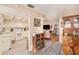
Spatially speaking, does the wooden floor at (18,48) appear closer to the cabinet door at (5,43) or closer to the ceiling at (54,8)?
the cabinet door at (5,43)

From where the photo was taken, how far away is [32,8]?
174cm

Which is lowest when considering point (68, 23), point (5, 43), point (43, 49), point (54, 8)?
point (43, 49)

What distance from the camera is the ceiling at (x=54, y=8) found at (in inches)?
67.1

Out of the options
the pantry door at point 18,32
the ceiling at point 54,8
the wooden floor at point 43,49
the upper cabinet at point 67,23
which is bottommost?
the wooden floor at point 43,49

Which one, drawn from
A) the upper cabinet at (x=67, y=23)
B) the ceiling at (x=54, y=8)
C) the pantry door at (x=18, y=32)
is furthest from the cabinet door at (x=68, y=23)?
the pantry door at (x=18, y=32)

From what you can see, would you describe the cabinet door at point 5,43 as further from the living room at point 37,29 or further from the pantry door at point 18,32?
the pantry door at point 18,32

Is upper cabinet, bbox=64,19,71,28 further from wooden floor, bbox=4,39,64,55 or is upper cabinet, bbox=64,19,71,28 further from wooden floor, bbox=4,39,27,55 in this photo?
wooden floor, bbox=4,39,27,55

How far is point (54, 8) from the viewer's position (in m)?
1.75

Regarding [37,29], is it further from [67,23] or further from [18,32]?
[67,23]

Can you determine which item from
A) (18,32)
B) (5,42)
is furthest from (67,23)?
(5,42)

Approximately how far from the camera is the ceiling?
1.70 metres

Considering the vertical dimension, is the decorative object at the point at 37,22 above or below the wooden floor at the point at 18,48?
above

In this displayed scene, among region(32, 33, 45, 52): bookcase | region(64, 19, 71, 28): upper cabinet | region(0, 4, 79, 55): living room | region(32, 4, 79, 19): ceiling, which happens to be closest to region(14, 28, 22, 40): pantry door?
region(0, 4, 79, 55): living room

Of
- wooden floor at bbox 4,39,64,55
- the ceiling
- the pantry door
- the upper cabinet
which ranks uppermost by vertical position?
the ceiling
